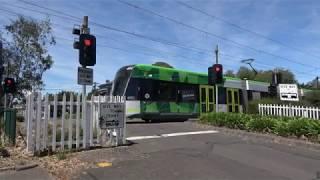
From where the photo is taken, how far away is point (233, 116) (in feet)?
58.2

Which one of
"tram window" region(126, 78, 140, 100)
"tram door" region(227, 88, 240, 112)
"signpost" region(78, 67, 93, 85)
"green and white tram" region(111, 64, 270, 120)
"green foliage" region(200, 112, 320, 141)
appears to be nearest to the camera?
"signpost" region(78, 67, 93, 85)

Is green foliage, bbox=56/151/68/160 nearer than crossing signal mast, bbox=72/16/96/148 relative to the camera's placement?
Yes

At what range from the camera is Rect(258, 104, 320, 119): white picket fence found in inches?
805

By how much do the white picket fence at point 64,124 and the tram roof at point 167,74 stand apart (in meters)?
10.8

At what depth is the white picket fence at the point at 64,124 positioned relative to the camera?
10398 millimetres

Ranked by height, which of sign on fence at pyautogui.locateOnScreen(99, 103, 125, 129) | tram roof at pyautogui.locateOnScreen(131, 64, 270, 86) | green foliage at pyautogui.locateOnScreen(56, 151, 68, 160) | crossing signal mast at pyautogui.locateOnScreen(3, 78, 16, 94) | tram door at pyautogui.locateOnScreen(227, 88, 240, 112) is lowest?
green foliage at pyautogui.locateOnScreen(56, 151, 68, 160)

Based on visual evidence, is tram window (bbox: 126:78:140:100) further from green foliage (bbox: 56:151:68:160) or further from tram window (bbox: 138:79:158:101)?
green foliage (bbox: 56:151:68:160)

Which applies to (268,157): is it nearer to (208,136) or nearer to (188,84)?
(208,136)

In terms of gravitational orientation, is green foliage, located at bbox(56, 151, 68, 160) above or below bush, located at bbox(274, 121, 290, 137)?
below

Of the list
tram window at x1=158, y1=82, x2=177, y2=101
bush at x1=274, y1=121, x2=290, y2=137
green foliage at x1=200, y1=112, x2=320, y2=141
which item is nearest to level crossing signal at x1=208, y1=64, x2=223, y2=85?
green foliage at x1=200, y1=112, x2=320, y2=141

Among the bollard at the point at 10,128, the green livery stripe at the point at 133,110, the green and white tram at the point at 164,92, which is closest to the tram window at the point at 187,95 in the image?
the green and white tram at the point at 164,92

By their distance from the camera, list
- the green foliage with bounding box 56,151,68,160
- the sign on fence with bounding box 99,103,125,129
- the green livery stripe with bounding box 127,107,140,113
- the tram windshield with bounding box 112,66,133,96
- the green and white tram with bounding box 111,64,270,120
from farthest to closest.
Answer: the tram windshield with bounding box 112,66,133,96, the green and white tram with bounding box 111,64,270,120, the green livery stripe with bounding box 127,107,140,113, the sign on fence with bounding box 99,103,125,129, the green foliage with bounding box 56,151,68,160

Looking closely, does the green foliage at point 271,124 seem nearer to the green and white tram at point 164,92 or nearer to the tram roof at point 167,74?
the green and white tram at point 164,92

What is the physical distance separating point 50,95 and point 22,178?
3.02m
